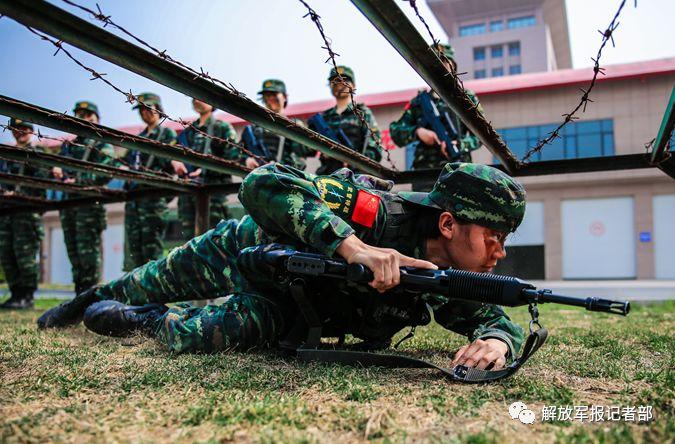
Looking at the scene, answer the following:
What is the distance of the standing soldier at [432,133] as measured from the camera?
4.69 metres

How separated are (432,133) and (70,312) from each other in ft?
10.3

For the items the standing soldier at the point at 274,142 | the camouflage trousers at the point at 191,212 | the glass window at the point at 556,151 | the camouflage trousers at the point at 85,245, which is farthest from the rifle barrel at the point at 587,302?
the glass window at the point at 556,151

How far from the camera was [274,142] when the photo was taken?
5844mm

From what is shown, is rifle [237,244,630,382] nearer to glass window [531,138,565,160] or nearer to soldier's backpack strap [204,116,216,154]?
soldier's backpack strap [204,116,216,154]

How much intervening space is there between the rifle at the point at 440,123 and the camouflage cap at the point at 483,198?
2.42 m

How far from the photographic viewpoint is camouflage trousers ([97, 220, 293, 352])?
2.37 metres

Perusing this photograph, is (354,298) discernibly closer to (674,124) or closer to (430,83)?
(430,83)

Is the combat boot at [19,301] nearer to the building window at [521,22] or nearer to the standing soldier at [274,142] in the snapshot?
the standing soldier at [274,142]

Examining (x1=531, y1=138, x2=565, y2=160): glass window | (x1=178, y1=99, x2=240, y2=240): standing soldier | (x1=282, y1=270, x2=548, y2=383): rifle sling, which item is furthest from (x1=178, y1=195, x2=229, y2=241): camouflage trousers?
(x1=531, y1=138, x2=565, y2=160): glass window

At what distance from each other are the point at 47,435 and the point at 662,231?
65.4 feet

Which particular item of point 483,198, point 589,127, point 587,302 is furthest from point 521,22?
point 587,302

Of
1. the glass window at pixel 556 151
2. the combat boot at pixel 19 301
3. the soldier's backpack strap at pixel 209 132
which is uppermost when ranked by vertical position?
the glass window at pixel 556 151

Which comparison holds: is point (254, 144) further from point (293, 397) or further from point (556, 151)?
point (556, 151)

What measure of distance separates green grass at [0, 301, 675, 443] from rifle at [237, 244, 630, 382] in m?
0.06
